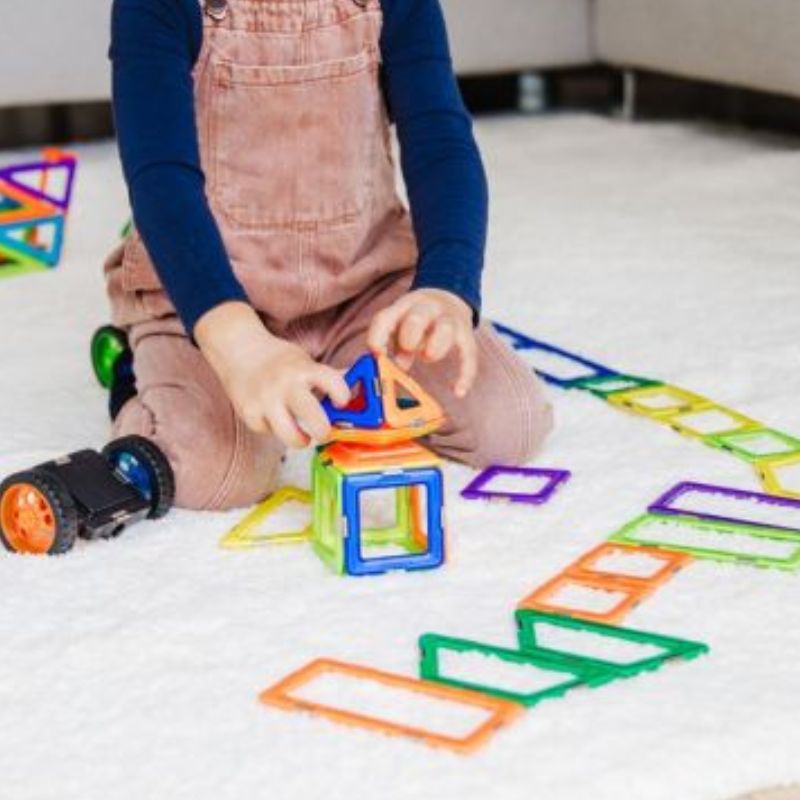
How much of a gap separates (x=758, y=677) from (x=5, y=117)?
1895mm

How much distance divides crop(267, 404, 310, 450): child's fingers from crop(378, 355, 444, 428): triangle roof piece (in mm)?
48

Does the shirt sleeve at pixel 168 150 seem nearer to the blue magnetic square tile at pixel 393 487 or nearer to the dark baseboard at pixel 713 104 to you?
the blue magnetic square tile at pixel 393 487

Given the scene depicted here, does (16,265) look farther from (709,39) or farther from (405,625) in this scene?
(709,39)

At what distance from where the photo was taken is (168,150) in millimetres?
887

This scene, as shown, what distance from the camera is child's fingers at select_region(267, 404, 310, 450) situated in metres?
0.79

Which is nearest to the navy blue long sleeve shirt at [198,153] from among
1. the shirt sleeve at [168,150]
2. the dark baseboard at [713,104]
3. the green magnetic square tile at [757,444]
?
the shirt sleeve at [168,150]


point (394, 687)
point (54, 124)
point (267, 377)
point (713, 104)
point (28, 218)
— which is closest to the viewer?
point (394, 687)

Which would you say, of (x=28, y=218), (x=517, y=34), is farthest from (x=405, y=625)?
(x=517, y=34)

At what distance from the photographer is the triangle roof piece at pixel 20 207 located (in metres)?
1.48

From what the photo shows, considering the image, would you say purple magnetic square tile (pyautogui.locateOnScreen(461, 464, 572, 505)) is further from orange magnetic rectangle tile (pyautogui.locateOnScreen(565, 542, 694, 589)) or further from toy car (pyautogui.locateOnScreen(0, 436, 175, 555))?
toy car (pyautogui.locateOnScreen(0, 436, 175, 555))

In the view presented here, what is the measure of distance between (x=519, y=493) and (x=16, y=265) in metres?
0.78

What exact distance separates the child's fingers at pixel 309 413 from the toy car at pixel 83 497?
0.14 meters

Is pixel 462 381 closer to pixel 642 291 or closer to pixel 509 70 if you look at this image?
pixel 642 291

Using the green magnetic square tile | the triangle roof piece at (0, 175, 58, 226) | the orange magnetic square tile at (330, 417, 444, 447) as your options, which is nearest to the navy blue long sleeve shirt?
the orange magnetic square tile at (330, 417, 444, 447)
